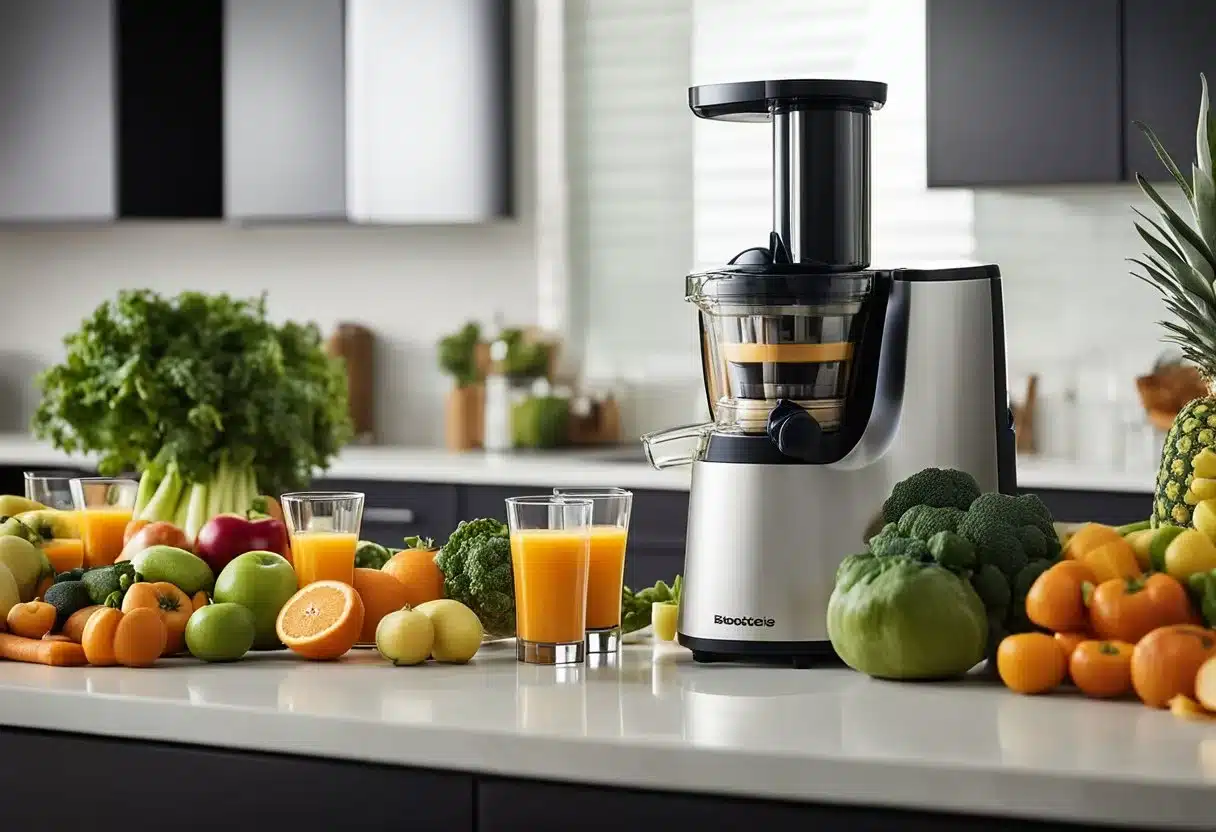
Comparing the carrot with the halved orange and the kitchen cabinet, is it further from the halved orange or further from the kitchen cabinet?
the kitchen cabinet

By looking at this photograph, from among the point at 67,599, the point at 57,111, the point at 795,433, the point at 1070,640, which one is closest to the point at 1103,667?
the point at 1070,640

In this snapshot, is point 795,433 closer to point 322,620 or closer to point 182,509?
point 322,620

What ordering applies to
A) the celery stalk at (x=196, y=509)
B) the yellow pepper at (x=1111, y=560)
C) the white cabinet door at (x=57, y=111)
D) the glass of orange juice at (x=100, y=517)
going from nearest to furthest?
the yellow pepper at (x=1111, y=560) → the glass of orange juice at (x=100, y=517) → the celery stalk at (x=196, y=509) → the white cabinet door at (x=57, y=111)

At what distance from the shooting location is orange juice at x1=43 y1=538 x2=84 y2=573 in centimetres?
195

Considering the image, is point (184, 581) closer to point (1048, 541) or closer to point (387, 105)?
point (1048, 541)

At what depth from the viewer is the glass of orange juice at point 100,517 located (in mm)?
2010

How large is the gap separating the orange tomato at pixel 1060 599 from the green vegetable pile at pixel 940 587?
0.16ft

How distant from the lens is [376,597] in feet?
5.87

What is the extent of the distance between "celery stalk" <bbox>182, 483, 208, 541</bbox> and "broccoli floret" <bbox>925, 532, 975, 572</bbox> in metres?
1.30

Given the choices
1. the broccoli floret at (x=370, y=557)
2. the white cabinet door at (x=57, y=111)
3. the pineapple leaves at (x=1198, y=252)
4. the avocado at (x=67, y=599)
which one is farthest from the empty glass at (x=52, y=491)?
the white cabinet door at (x=57, y=111)

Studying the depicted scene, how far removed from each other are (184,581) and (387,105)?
2.95 meters

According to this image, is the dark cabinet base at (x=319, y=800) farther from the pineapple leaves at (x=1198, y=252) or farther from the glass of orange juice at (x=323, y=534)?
the pineapple leaves at (x=1198, y=252)

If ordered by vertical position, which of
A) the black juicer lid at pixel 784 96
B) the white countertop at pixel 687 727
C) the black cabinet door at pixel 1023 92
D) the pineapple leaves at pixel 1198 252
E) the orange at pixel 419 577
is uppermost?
the black cabinet door at pixel 1023 92

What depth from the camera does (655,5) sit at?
15.5 feet
